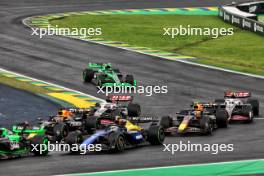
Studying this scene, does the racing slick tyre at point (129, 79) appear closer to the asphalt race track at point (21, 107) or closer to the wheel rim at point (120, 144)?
the asphalt race track at point (21, 107)

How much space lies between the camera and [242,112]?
31.2m

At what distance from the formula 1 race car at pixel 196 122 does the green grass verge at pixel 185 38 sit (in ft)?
45.7

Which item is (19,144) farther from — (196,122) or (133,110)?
(133,110)

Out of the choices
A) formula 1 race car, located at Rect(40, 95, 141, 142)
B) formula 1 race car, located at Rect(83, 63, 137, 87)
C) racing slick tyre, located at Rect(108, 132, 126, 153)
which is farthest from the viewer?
formula 1 race car, located at Rect(83, 63, 137, 87)

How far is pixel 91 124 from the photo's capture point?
93.2ft

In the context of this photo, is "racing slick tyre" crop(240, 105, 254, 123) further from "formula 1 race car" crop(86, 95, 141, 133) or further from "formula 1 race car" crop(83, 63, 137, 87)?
"formula 1 race car" crop(83, 63, 137, 87)

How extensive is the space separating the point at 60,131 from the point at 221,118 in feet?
19.9

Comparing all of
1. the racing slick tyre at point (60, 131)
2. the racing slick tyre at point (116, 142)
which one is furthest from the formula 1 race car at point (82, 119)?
the racing slick tyre at point (116, 142)

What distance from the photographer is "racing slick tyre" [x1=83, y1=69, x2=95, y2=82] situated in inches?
1599

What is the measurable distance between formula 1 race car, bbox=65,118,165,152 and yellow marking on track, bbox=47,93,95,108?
27.7ft

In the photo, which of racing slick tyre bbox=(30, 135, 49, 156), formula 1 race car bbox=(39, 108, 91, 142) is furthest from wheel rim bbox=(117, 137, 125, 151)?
formula 1 race car bbox=(39, 108, 91, 142)

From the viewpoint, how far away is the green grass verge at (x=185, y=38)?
4753 centimetres

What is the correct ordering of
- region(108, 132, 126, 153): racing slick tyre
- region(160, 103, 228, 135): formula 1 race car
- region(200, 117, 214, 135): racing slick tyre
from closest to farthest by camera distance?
region(108, 132, 126, 153): racing slick tyre → region(200, 117, 214, 135): racing slick tyre → region(160, 103, 228, 135): formula 1 race car

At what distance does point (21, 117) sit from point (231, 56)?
767 inches
